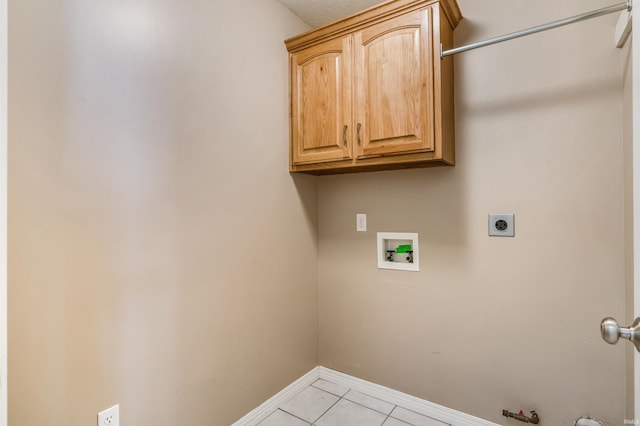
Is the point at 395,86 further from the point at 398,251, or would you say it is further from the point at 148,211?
the point at 148,211

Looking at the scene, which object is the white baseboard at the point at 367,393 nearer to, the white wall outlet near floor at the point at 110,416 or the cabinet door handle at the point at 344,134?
the white wall outlet near floor at the point at 110,416

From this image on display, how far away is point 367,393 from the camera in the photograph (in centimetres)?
214

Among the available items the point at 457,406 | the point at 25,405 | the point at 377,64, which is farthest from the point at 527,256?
the point at 25,405

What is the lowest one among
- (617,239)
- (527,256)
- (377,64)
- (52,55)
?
(527,256)

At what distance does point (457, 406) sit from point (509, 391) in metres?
0.31

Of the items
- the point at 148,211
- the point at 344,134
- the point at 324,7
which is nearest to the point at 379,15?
the point at 324,7

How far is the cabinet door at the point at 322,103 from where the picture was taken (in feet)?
6.10

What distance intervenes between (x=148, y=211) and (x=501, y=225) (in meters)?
1.75

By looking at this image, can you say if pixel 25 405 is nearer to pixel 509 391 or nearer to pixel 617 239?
pixel 509 391

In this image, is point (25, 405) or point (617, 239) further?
point (617, 239)

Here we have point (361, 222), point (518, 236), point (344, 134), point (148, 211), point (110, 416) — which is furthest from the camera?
point (361, 222)

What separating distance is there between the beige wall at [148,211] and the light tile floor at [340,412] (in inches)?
6.1

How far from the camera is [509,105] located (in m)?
1.68

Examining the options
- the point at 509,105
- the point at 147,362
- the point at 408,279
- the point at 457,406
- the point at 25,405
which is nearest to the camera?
the point at 25,405
